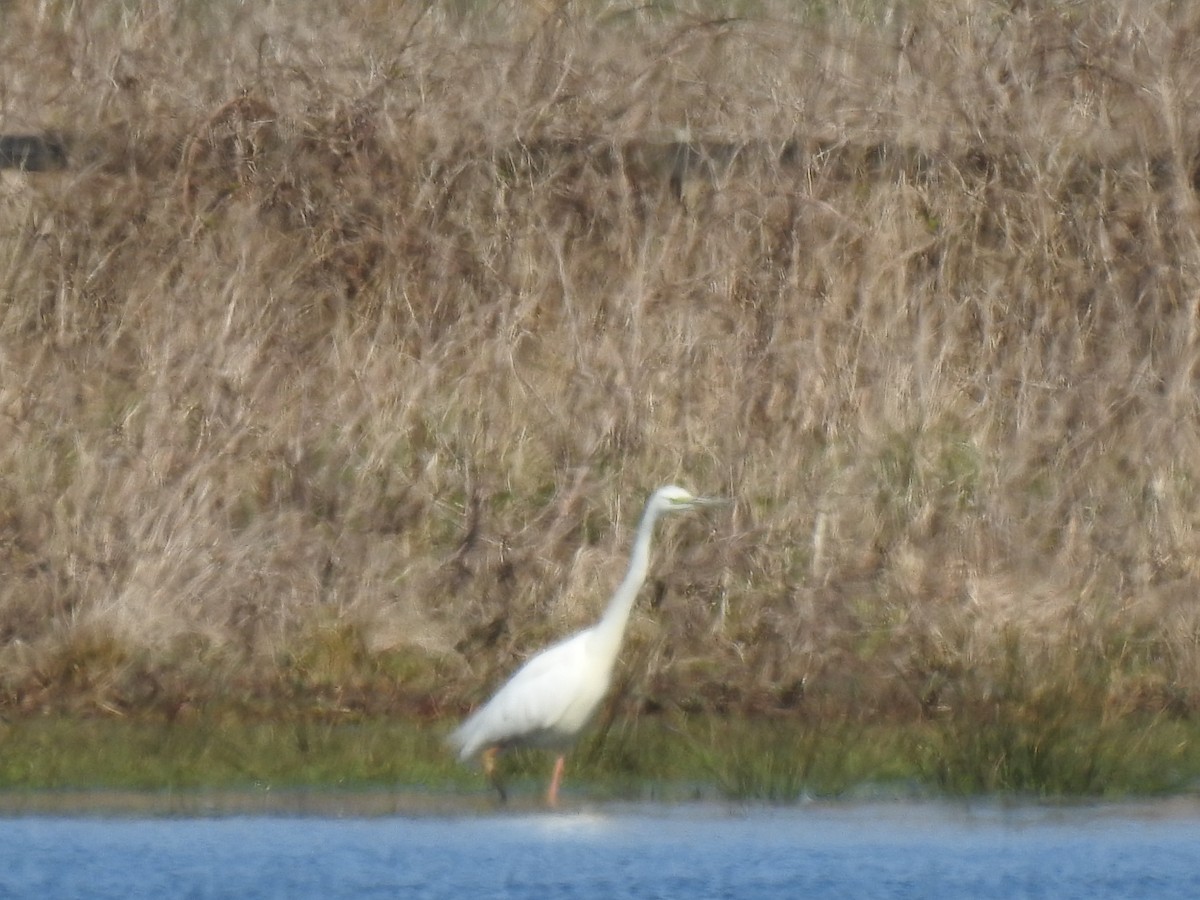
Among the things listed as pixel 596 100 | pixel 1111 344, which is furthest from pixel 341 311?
pixel 1111 344

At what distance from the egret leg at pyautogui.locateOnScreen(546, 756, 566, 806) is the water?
0.29 meters

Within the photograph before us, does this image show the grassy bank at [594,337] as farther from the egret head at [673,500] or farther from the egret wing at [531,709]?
the egret wing at [531,709]

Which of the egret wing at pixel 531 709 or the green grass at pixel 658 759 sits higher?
the egret wing at pixel 531 709

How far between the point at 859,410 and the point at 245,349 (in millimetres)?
2926

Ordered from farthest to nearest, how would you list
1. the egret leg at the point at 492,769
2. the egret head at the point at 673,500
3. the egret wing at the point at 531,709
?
the egret head at the point at 673,500, the egret leg at the point at 492,769, the egret wing at the point at 531,709

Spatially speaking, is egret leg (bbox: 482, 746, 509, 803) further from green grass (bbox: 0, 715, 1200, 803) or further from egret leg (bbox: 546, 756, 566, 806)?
egret leg (bbox: 546, 756, 566, 806)

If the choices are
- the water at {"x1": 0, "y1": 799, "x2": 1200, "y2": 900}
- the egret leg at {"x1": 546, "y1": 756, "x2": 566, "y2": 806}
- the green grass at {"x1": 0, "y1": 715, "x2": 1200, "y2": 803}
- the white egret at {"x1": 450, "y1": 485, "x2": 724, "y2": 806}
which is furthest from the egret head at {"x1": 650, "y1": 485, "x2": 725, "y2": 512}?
the water at {"x1": 0, "y1": 799, "x2": 1200, "y2": 900}

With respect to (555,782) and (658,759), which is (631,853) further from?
(658,759)

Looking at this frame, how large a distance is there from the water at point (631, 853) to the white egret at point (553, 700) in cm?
52

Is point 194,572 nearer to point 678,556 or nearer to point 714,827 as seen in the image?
point 678,556

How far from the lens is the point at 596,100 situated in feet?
39.6

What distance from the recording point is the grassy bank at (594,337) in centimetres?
1051

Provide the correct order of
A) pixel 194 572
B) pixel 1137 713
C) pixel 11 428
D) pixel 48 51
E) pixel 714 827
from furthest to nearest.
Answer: pixel 48 51
pixel 11 428
pixel 194 572
pixel 1137 713
pixel 714 827

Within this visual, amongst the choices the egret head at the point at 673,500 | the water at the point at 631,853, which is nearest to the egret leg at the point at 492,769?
the water at the point at 631,853
